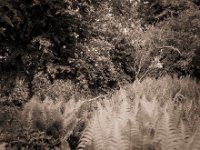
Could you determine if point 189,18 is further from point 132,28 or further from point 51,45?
point 51,45

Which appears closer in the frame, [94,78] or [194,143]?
[194,143]

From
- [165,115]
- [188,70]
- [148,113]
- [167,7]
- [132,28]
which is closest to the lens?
[165,115]

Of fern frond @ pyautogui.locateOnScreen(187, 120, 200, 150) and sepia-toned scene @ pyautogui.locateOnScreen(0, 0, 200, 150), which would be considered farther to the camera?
sepia-toned scene @ pyautogui.locateOnScreen(0, 0, 200, 150)

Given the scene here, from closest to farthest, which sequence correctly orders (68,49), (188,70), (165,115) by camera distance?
(165,115)
(68,49)
(188,70)

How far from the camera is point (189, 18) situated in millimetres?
16672

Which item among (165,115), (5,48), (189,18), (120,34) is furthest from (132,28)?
(165,115)

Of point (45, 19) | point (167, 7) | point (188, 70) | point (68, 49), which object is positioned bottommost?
point (188, 70)

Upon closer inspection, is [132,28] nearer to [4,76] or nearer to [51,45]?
[51,45]

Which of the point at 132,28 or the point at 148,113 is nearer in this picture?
the point at 148,113

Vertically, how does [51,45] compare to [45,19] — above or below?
below

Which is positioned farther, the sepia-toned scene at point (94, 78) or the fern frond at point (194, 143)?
the sepia-toned scene at point (94, 78)

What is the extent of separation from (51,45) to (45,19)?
0.90 metres

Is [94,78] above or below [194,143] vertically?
below

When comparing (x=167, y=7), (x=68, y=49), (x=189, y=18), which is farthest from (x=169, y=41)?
(x=68, y=49)
